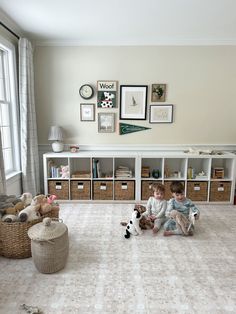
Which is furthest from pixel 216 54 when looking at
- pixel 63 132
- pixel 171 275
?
pixel 171 275

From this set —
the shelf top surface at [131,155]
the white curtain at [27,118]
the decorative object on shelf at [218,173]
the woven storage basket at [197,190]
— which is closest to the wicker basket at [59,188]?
the white curtain at [27,118]

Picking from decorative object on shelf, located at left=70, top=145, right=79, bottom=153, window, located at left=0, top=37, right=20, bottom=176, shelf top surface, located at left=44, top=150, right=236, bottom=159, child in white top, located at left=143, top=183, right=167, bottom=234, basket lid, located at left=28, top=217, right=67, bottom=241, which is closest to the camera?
basket lid, located at left=28, top=217, right=67, bottom=241

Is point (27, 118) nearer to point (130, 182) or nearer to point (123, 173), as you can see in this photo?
point (123, 173)

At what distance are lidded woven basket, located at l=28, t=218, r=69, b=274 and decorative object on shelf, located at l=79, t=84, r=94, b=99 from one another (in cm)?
231

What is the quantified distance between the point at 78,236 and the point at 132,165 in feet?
5.41

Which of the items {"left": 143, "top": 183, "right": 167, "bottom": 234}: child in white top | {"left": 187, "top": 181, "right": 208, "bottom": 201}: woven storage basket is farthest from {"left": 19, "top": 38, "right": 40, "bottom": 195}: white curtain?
{"left": 187, "top": 181, "right": 208, "bottom": 201}: woven storage basket

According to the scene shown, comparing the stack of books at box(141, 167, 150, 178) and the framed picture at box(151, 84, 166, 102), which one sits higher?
the framed picture at box(151, 84, 166, 102)

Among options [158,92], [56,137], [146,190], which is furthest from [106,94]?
[146,190]

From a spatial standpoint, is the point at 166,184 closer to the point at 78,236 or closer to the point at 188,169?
the point at 188,169

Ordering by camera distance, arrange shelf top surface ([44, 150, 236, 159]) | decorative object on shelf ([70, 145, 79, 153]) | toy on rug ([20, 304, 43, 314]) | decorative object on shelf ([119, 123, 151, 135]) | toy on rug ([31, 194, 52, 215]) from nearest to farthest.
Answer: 1. toy on rug ([20, 304, 43, 314])
2. toy on rug ([31, 194, 52, 215])
3. shelf top surface ([44, 150, 236, 159])
4. decorative object on shelf ([70, 145, 79, 153])
5. decorative object on shelf ([119, 123, 151, 135])

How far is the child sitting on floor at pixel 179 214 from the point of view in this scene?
8.46 ft

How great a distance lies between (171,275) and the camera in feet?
6.31

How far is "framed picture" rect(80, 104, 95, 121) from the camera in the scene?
12.3ft

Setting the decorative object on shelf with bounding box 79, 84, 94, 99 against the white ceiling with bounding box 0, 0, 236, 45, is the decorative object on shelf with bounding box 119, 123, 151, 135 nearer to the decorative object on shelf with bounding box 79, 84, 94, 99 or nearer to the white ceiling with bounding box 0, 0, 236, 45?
the decorative object on shelf with bounding box 79, 84, 94, 99
